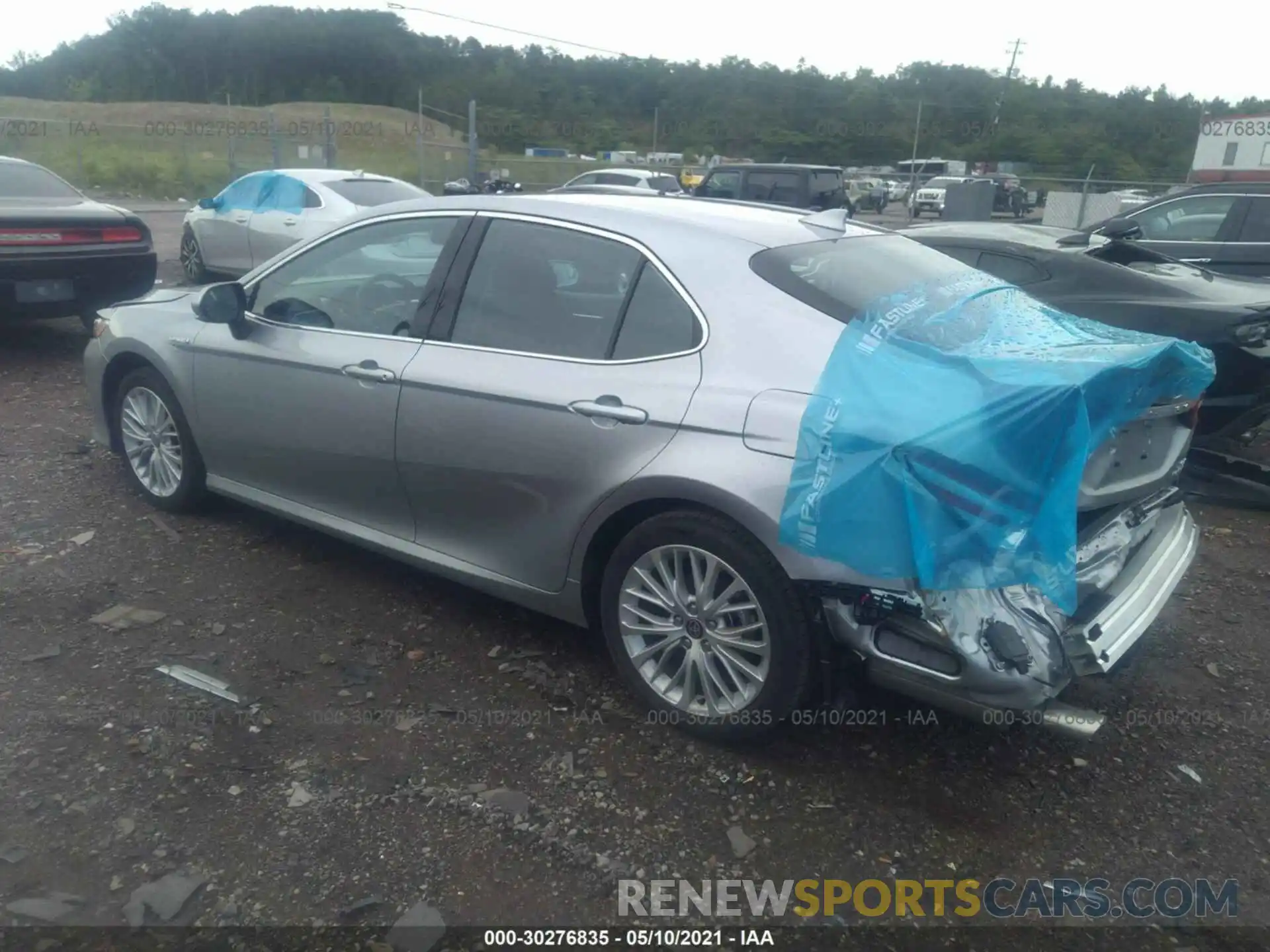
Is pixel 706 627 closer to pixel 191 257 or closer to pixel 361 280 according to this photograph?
pixel 361 280

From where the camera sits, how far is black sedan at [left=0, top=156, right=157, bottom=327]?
7.40 m

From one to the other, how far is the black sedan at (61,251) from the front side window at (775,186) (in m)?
11.4

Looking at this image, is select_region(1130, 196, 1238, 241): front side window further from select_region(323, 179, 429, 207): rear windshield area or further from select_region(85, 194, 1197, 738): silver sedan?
select_region(323, 179, 429, 207): rear windshield area

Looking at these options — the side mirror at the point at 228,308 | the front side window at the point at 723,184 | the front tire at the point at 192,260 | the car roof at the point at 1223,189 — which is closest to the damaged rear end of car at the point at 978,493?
the side mirror at the point at 228,308

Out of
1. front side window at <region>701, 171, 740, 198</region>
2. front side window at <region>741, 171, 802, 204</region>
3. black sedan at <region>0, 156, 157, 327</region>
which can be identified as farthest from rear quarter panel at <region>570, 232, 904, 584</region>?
front side window at <region>701, 171, 740, 198</region>

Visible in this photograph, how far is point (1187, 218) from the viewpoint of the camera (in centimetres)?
923

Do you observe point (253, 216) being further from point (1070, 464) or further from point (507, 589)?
point (1070, 464)

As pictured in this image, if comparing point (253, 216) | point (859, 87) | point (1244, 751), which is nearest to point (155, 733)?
point (1244, 751)

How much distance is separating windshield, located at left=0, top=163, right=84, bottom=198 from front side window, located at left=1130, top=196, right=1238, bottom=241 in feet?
30.2

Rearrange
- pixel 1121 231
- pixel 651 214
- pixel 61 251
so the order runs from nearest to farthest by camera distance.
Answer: pixel 651 214, pixel 1121 231, pixel 61 251

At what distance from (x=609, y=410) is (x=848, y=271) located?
923mm

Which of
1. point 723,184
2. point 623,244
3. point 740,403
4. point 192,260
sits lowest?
point 192,260

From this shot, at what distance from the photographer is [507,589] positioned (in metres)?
3.64

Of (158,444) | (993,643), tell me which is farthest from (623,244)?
(158,444)
